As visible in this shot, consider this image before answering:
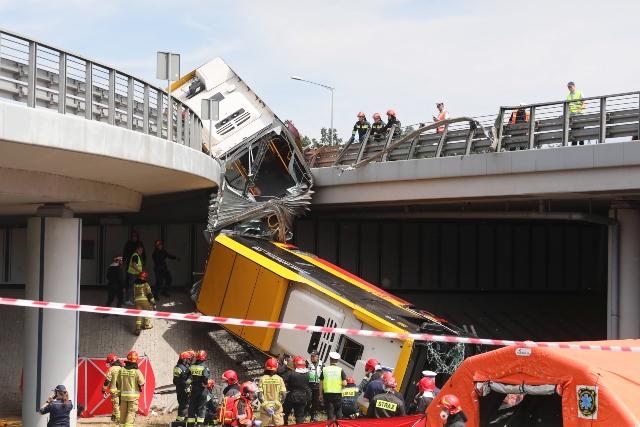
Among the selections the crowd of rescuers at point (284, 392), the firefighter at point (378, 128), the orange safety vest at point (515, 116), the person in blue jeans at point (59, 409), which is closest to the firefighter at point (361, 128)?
the firefighter at point (378, 128)

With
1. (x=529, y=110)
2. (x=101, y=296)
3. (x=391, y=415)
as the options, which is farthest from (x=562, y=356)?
(x=101, y=296)

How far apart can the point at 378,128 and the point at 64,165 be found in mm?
11734

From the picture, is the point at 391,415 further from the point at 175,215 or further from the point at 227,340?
the point at 175,215

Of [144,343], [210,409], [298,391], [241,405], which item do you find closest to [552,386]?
[241,405]

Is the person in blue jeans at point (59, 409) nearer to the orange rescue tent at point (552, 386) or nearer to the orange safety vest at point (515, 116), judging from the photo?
the orange rescue tent at point (552, 386)

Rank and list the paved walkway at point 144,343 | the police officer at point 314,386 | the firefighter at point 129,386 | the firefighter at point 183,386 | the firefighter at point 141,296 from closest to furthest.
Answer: the firefighter at point 129,386 → the firefighter at point 183,386 → the police officer at point 314,386 → the paved walkway at point 144,343 → the firefighter at point 141,296

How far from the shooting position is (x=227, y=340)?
77.6 ft

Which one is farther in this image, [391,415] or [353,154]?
[353,154]

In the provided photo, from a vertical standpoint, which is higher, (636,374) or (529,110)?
(529,110)

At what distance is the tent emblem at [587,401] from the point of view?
9906 mm

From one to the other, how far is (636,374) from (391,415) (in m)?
3.70

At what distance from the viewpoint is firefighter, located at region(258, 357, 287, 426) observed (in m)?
16.1

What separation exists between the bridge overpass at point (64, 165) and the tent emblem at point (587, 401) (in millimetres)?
7501

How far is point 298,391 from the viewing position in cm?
1661
